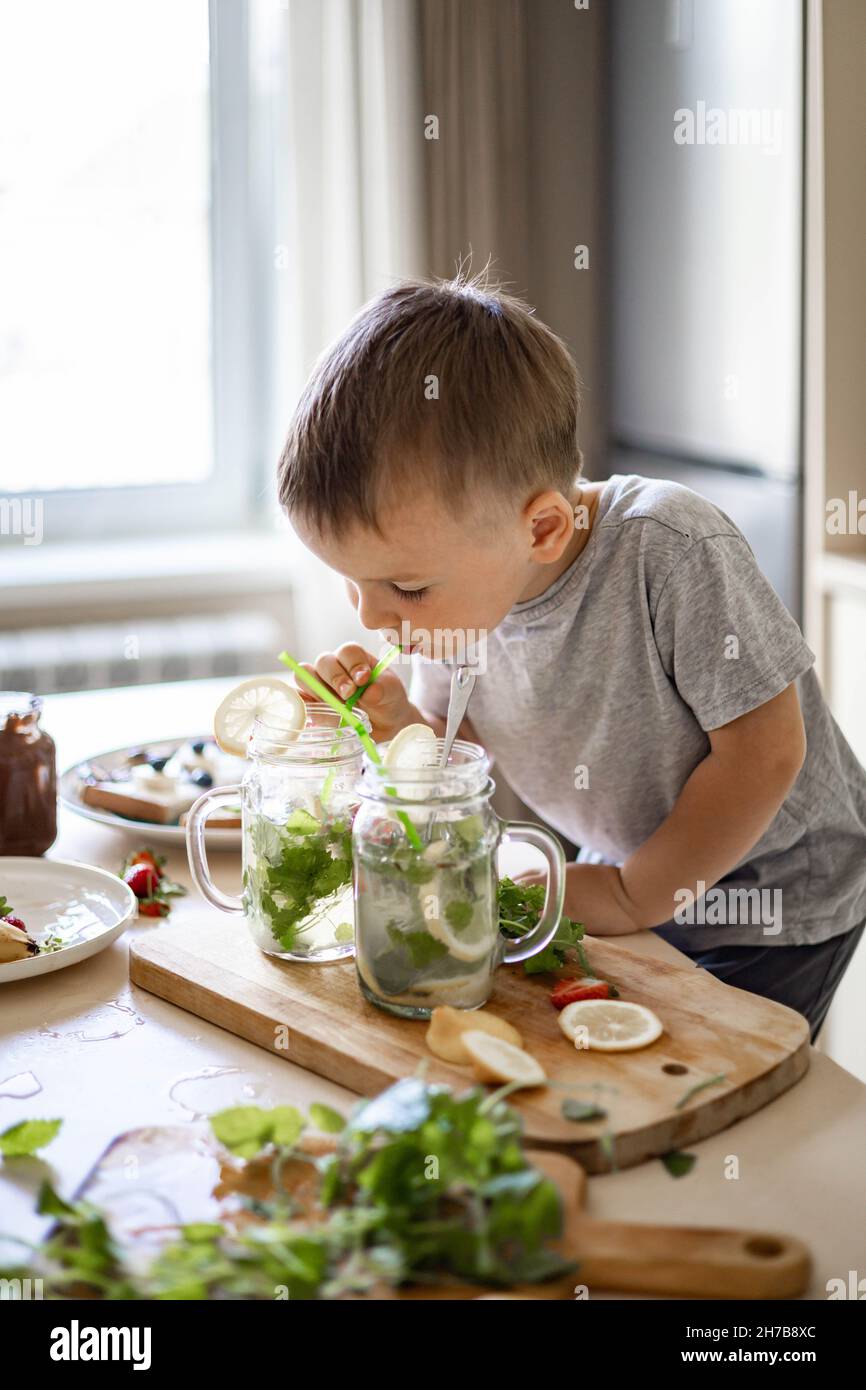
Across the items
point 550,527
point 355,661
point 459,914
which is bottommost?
point 459,914

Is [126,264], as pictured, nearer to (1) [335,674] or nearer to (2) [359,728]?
(1) [335,674]

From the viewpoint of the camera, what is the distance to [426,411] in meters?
0.99

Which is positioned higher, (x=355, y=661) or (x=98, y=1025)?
(x=355, y=661)

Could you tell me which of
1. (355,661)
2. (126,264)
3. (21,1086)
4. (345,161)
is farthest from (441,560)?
(126,264)

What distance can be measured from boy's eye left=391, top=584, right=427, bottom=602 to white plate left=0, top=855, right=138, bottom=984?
Result: 0.34 meters

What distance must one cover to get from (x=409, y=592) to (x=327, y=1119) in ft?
1.53

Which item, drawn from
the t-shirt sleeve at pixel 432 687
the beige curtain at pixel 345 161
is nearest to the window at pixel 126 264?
the beige curtain at pixel 345 161

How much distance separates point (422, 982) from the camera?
0.86 m

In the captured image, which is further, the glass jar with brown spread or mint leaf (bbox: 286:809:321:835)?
the glass jar with brown spread

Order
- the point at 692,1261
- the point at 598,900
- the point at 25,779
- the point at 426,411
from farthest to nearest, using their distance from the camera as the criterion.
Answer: the point at 25,779, the point at 598,900, the point at 426,411, the point at 692,1261

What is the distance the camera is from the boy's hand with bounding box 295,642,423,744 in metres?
1.15

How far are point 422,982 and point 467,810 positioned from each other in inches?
4.6

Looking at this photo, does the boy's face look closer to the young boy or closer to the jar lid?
the young boy

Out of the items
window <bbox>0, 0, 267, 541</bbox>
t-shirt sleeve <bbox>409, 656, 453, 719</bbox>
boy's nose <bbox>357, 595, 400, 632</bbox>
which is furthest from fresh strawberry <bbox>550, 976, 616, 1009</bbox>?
window <bbox>0, 0, 267, 541</bbox>
